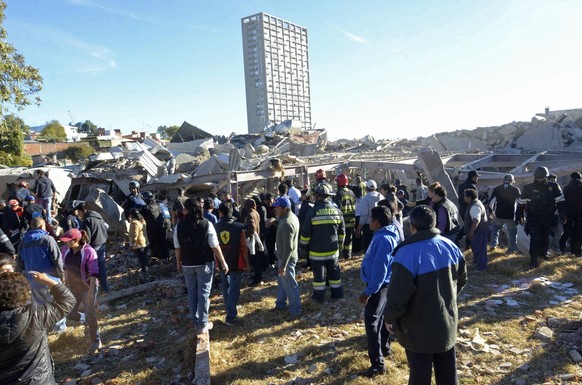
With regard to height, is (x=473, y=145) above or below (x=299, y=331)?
above

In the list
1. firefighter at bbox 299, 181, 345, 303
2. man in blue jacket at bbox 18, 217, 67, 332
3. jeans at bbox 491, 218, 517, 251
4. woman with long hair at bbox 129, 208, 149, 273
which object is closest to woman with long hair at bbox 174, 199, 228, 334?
firefighter at bbox 299, 181, 345, 303

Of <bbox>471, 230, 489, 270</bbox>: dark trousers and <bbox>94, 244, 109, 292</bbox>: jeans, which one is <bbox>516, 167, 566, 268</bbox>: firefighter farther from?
<bbox>94, 244, 109, 292</bbox>: jeans

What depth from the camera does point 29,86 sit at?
41.5 ft

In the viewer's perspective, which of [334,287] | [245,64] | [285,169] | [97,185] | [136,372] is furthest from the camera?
[245,64]

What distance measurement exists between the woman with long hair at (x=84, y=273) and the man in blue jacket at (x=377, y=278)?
10.3 ft

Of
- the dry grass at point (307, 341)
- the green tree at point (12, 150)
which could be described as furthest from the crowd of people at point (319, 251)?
the green tree at point (12, 150)

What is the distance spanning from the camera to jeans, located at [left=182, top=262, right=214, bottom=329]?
4.64m

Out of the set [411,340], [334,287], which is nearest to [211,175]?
[334,287]

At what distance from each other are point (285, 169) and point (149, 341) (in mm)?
5899

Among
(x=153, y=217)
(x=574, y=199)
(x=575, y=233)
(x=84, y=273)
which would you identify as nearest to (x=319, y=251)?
(x=84, y=273)

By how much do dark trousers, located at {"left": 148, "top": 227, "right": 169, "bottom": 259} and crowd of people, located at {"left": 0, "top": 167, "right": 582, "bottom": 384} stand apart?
3cm

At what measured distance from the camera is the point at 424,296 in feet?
8.59

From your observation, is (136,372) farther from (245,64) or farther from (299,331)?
(245,64)

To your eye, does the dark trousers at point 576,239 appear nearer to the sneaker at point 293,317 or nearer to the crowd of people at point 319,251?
the crowd of people at point 319,251
